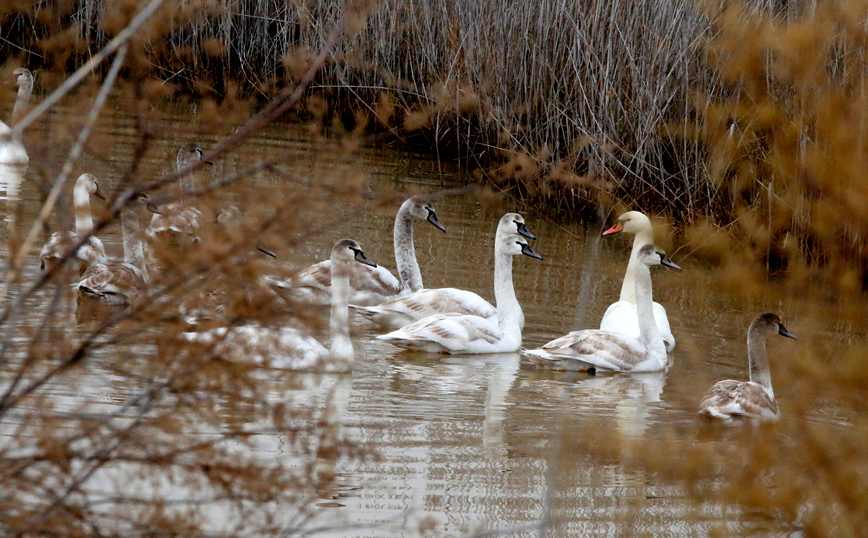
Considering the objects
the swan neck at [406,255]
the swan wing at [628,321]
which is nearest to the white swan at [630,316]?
the swan wing at [628,321]

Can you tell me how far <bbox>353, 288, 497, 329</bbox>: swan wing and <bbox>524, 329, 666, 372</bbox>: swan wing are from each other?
669 millimetres

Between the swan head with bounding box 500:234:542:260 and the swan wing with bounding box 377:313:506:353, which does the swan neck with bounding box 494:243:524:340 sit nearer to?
the swan head with bounding box 500:234:542:260

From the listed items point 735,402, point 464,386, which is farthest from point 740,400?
point 464,386

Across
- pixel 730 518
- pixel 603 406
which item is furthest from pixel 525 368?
pixel 730 518

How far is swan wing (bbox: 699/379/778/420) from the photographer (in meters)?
6.55

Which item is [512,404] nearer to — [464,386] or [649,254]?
[464,386]

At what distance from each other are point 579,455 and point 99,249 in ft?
13.6

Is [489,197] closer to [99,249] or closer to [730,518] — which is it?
[730,518]

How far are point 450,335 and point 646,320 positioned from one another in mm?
1393

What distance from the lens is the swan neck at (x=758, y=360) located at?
22.9 feet

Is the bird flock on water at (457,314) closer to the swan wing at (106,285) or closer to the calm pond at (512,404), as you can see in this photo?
the swan wing at (106,285)

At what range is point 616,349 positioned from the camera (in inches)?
298

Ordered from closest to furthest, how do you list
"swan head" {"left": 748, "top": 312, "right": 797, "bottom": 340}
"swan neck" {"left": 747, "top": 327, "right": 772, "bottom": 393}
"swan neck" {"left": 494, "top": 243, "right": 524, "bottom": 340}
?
"swan neck" {"left": 747, "top": 327, "right": 772, "bottom": 393} < "swan head" {"left": 748, "top": 312, "right": 797, "bottom": 340} < "swan neck" {"left": 494, "top": 243, "right": 524, "bottom": 340}

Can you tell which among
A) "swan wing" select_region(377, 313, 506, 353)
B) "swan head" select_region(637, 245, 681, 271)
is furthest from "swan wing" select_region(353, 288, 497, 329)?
"swan head" select_region(637, 245, 681, 271)
